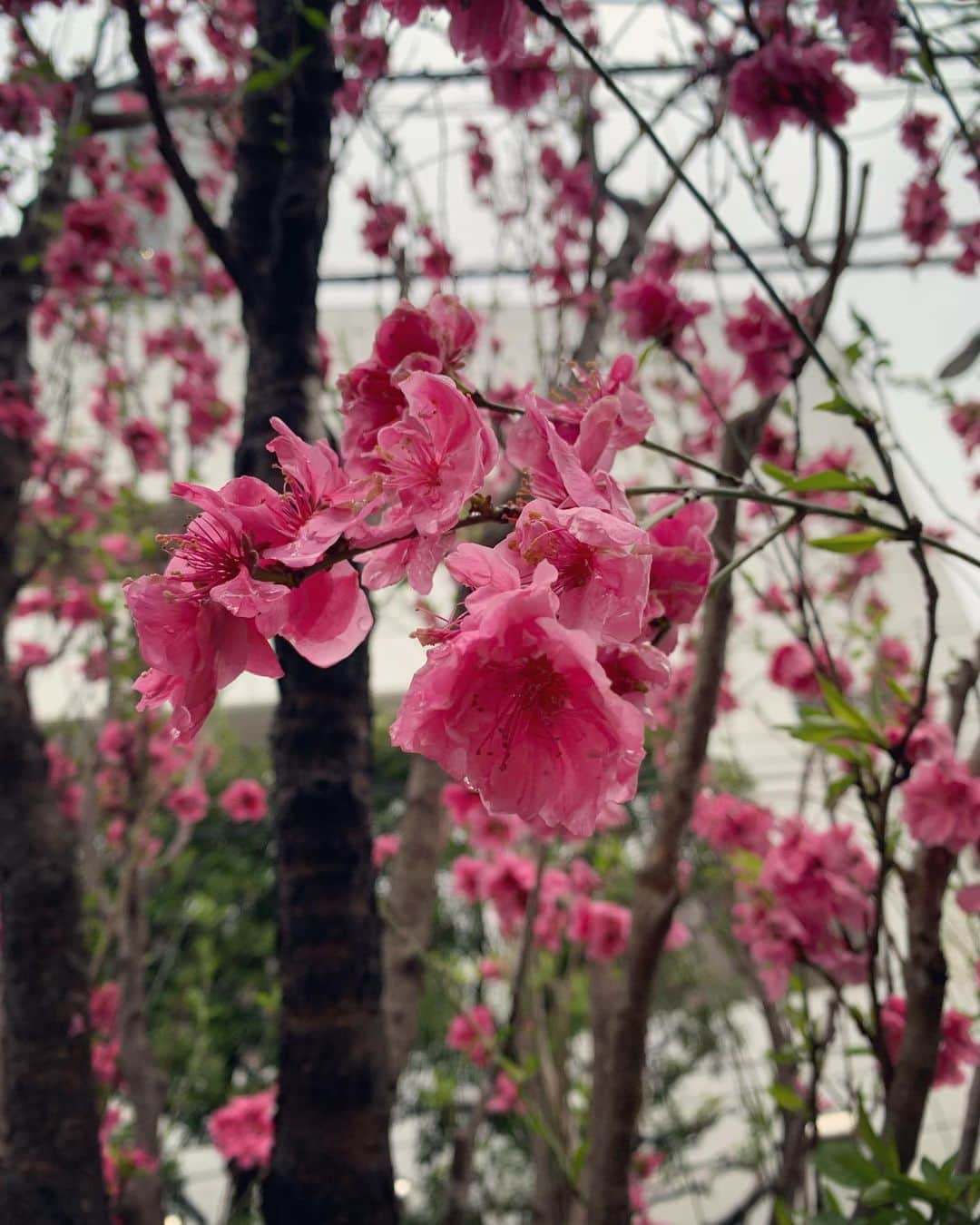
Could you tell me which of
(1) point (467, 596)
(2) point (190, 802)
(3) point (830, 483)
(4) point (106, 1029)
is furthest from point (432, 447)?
(2) point (190, 802)

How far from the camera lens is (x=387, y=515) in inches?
20.4

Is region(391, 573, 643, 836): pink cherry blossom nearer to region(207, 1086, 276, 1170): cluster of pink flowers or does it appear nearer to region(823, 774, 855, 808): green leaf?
region(823, 774, 855, 808): green leaf

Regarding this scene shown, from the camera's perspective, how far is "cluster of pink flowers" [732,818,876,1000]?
56.9 inches

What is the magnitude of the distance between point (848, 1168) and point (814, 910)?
572mm

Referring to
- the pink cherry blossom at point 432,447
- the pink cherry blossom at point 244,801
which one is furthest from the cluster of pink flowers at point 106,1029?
the pink cherry blossom at point 432,447

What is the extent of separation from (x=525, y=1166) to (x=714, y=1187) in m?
1.33

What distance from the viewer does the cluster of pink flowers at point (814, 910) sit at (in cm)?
145

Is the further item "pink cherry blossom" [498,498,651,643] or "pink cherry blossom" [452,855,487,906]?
"pink cherry blossom" [452,855,487,906]

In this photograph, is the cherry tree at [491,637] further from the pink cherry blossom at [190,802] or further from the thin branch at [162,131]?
the pink cherry blossom at [190,802]

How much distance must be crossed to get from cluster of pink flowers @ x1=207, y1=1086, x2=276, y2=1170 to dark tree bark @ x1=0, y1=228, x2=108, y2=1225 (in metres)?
1.78

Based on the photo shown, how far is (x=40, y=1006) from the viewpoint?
131 centimetres

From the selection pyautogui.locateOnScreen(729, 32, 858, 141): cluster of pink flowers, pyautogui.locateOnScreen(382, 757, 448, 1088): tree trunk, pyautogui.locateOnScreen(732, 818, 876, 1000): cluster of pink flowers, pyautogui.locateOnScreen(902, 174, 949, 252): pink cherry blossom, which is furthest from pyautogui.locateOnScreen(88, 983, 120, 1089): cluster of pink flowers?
pyautogui.locateOnScreen(902, 174, 949, 252): pink cherry blossom

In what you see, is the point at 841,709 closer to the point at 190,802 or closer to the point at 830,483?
the point at 830,483

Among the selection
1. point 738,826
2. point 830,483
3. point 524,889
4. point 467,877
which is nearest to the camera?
point 830,483
